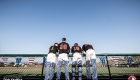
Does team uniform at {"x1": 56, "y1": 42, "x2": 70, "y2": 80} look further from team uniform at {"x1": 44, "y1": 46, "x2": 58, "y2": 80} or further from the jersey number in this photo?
team uniform at {"x1": 44, "y1": 46, "x2": 58, "y2": 80}

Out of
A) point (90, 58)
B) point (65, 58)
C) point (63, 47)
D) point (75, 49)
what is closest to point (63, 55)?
point (65, 58)

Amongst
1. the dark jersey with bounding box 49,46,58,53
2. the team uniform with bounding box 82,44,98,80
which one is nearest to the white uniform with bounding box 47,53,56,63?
the dark jersey with bounding box 49,46,58,53

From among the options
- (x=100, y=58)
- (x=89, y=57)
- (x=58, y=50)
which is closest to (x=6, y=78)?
(x=58, y=50)

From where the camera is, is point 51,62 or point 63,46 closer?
point 51,62

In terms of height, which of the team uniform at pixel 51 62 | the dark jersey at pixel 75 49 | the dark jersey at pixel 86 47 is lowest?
the team uniform at pixel 51 62

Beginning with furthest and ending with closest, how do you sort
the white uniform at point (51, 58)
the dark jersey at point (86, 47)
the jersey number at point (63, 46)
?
1. the dark jersey at point (86, 47)
2. the jersey number at point (63, 46)
3. the white uniform at point (51, 58)

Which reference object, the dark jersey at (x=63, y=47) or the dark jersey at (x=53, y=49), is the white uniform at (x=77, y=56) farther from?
the dark jersey at (x=53, y=49)

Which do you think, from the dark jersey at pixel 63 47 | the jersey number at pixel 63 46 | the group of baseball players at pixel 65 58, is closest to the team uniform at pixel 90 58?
the group of baseball players at pixel 65 58

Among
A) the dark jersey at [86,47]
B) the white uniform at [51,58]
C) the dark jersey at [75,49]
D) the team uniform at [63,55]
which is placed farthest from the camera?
the dark jersey at [86,47]

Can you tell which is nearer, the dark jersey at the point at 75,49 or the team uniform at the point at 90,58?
the team uniform at the point at 90,58

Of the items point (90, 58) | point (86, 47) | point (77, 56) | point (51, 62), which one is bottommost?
point (51, 62)

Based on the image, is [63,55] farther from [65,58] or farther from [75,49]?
[75,49]

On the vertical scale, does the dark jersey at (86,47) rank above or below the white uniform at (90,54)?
above

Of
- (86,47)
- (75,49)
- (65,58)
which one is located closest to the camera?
(65,58)
